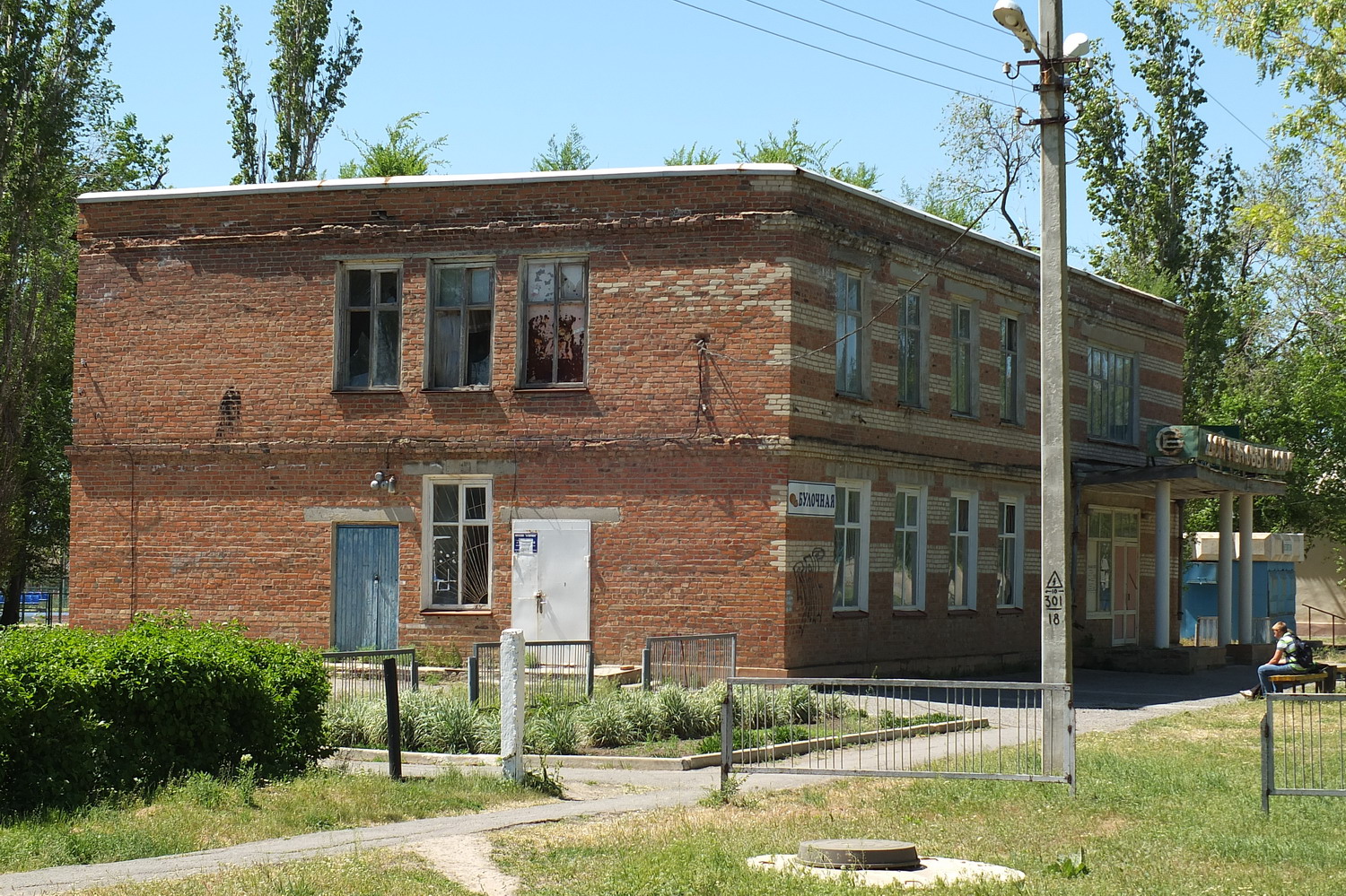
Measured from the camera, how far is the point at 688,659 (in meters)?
20.6

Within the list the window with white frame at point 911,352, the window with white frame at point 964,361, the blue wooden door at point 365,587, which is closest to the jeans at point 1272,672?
the window with white frame at point 911,352

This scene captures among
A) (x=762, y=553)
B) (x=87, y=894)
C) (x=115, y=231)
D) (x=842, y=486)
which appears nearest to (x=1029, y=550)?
(x=842, y=486)

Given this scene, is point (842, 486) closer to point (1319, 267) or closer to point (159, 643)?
point (159, 643)

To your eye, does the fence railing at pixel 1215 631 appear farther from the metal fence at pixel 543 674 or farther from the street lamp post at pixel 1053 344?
the street lamp post at pixel 1053 344

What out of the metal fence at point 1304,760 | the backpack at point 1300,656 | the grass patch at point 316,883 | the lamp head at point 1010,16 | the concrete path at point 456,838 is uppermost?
the lamp head at point 1010,16

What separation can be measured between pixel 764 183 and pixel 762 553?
5475mm

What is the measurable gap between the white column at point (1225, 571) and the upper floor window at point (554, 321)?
15.4 m

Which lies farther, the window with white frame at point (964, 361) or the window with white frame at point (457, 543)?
the window with white frame at point (964, 361)

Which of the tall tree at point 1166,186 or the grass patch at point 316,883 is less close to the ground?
the tall tree at point 1166,186

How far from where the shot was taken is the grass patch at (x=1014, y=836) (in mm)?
9336

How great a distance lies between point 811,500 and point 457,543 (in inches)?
219

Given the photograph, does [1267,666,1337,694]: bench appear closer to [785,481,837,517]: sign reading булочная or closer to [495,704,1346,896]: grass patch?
[785,481,837,517]: sign reading булочная

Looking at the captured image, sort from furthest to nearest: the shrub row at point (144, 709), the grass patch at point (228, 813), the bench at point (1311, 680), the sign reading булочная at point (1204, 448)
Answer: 1. the sign reading булочная at point (1204, 448)
2. the bench at point (1311, 680)
3. the shrub row at point (144, 709)
4. the grass patch at point (228, 813)

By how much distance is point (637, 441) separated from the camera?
23062 mm
